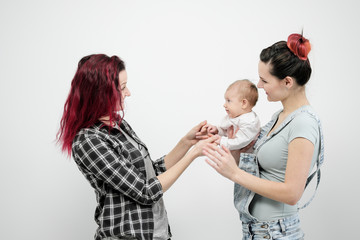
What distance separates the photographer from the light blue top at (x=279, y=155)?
1.70m

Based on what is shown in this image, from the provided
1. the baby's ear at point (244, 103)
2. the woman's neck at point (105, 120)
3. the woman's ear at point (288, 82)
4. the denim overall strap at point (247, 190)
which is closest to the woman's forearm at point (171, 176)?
the denim overall strap at point (247, 190)

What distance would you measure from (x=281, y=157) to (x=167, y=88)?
1689mm

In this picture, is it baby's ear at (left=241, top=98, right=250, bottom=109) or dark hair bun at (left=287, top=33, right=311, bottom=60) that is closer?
dark hair bun at (left=287, top=33, right=311, bottom=60)

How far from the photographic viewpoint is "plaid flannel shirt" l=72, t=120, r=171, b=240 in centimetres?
180

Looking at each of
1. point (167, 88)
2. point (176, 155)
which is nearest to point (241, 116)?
point (176, 155)

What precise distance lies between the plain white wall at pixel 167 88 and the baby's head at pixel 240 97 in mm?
1067

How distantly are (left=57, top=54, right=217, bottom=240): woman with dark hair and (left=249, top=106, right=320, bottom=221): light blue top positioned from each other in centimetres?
38

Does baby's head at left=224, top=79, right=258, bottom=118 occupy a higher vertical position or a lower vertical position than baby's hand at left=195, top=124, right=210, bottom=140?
higher

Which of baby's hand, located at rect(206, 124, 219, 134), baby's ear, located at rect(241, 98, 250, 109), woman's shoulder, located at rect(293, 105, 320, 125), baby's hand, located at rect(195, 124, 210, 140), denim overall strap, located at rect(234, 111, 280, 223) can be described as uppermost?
baby's ear, located at rect(241, 98, 250, 109)

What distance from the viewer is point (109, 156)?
1805 millimetres

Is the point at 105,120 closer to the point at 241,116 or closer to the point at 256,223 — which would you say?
the point at 241,116

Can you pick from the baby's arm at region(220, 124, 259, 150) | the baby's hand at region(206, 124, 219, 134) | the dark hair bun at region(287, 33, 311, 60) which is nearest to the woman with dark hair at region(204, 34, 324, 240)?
the dark hair bun at region(287, 33, 311, 60)

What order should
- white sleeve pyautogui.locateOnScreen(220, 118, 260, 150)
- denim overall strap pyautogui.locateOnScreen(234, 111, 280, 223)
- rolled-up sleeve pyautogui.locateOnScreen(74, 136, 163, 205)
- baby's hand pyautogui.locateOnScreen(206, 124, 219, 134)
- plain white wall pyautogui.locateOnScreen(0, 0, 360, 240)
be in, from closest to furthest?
rolled-up sleeve pyautogui.locateOnScreen(74, 136, 163, 205) → denim overall strap pyautogui.locateOnScreen(234, 111, 280, 223) → white sleeve pyautogui.locateOnScreen(220, 118, 260, 150) → baby's hand pyautogui.locateOnScreen(206, 124, 219, 134) → plain white wall pyautogui.locateOnScreen(0, 0, 360, 240)

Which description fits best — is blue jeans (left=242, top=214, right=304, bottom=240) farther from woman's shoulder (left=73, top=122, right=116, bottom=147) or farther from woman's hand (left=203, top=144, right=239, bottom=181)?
woman's shoulder (left=73, top=122, right=116, bottom=147)
